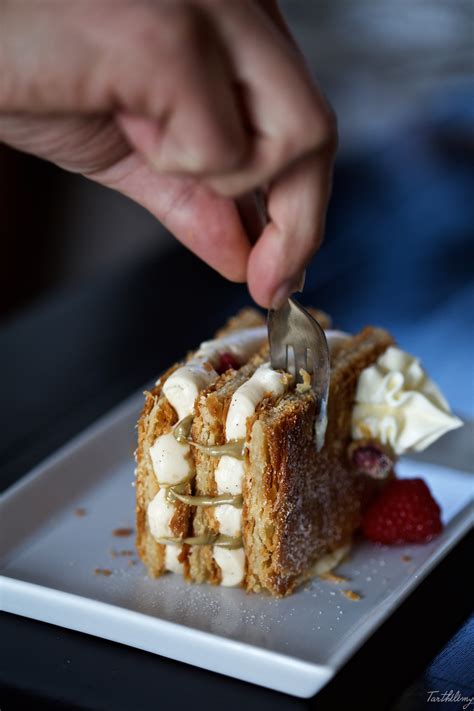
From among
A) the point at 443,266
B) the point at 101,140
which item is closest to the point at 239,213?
the point at 101,140

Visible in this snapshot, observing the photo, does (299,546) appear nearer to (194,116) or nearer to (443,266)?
(194,116)

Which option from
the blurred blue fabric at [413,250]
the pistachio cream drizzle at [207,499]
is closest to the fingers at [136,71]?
the pistachio cream drizzle at [207,499]

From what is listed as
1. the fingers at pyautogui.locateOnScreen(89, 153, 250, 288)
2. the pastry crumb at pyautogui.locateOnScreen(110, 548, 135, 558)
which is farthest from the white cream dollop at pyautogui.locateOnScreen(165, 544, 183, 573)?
the fingers at pyautogui.locateOnScreen(89, 153, 250, 288)

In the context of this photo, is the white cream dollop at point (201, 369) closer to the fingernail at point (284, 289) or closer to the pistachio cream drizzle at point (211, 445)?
the pistachio cream drizzle at point (211, 445)

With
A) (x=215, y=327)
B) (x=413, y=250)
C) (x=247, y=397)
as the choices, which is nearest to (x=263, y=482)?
(x=247, y=397)

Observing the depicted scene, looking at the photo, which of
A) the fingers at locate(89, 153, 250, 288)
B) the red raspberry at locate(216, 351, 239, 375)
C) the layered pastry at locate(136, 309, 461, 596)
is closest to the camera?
the fingers at locate(89, 153, 250, 288)

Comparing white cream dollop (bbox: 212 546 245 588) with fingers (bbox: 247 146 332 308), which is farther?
white cream dollop (bbox: 212 546 245 588)

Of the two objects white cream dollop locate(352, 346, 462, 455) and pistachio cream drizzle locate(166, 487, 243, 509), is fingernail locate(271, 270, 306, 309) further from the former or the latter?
white cream dollop locate(352, 346, 462, 455)
